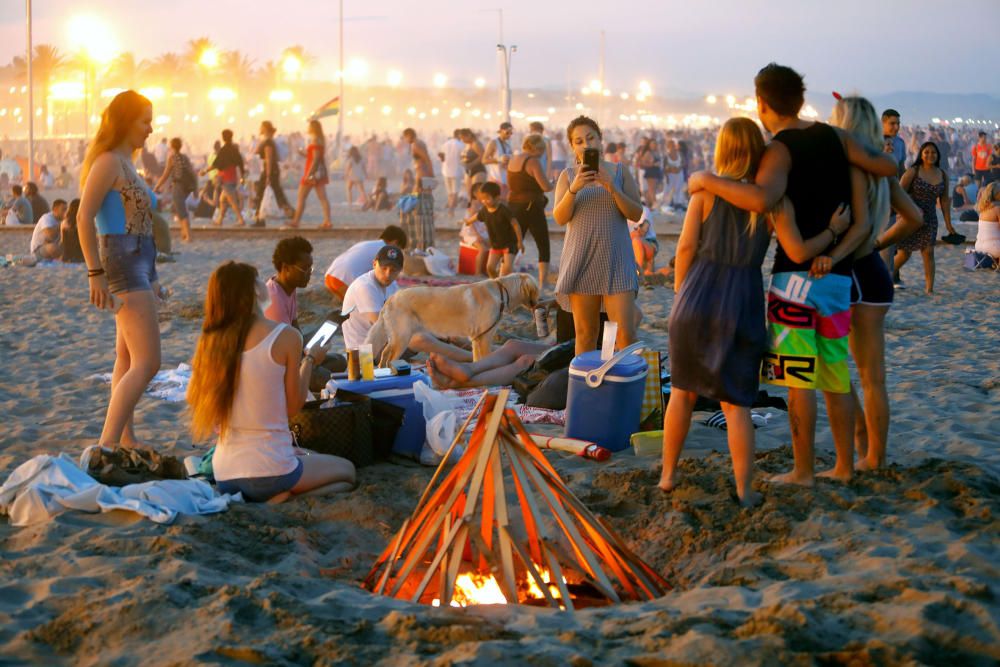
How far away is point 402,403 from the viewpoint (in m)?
5.61

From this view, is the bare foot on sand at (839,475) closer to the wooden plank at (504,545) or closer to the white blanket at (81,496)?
the wooden plank at (504,545)

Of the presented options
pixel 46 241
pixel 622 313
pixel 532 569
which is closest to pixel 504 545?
pixel 532 569

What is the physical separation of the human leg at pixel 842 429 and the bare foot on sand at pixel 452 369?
3.08 metres

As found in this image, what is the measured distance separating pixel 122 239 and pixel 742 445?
3.15m

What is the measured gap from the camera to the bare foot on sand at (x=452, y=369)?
24.1ft

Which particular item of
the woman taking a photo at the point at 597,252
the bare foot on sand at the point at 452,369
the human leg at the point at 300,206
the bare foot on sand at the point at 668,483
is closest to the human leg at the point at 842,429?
the bare foot on sand at the point at 668,483

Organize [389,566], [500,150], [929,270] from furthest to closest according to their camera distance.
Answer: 1. [500,150]
2. [929,270]
3. [389,566]

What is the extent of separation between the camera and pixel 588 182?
584cm

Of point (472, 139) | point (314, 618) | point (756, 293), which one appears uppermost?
point (472, 139)

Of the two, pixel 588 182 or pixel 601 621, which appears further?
pixel 588 182

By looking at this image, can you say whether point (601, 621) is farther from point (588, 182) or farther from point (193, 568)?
point (588, 182)

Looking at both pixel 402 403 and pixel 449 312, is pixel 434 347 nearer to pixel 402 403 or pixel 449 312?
pixel 449 312

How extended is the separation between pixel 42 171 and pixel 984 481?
35.9 m

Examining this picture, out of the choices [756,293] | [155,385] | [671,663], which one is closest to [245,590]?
[671,663]
